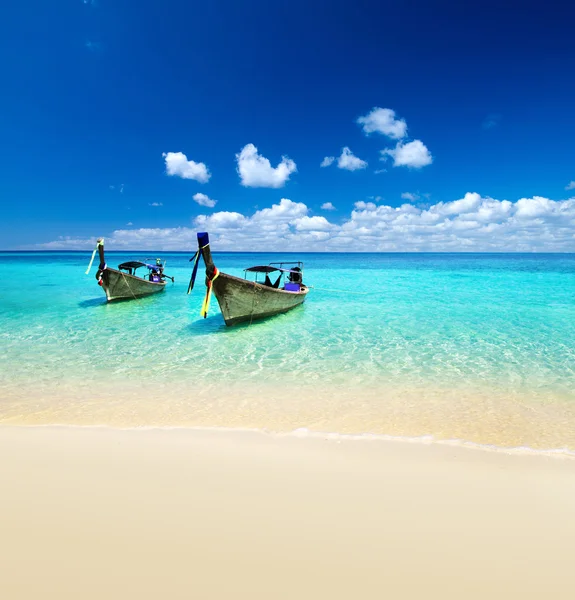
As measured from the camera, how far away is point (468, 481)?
4.45m

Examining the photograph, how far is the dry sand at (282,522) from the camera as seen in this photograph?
9.64ft

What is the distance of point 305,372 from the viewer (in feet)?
31.3

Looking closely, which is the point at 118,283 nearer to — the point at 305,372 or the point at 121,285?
the point at 121,285

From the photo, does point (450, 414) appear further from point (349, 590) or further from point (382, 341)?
point (382, 341)

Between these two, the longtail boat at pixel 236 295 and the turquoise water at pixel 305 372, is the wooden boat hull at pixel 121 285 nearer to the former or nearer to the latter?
the turquoise water at pixel 305 372

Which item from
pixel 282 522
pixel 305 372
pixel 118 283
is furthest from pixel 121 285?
pixel 282 522

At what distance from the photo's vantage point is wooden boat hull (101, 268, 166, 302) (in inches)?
862

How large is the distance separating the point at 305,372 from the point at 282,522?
19.4 feet

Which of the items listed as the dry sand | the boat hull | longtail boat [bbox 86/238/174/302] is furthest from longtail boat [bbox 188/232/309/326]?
longtail boat [bbox 86/238/174/302]

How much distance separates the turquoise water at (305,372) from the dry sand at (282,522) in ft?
4.46

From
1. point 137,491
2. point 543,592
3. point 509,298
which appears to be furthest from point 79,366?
point 509,298

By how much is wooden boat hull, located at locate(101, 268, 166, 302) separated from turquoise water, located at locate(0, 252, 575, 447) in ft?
13.8

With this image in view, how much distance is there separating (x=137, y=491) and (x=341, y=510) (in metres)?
2.46

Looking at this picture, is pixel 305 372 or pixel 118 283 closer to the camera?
pixel 305 372
